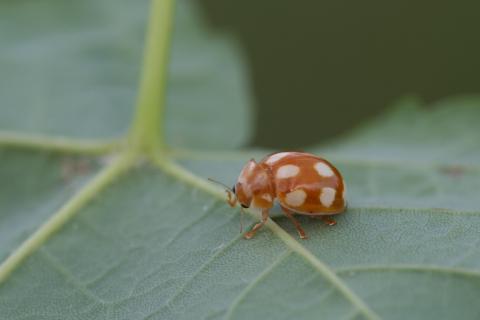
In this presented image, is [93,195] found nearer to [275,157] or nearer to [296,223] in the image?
[275,157]

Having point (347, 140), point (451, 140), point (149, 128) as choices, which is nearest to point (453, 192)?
point (451, 140)

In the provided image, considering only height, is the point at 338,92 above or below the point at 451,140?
below

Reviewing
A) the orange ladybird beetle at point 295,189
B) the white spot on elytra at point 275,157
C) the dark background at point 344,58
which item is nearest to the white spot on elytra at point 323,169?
the orange ladybird beetle at point 295,189

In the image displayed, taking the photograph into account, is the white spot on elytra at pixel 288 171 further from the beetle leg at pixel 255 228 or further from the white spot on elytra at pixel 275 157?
the beetle leg at pixel 255 228

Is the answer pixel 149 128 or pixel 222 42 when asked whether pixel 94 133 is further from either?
pixel 222 42

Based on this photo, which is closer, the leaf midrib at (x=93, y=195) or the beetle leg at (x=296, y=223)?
the leaf midrib at (x=93, y=195)

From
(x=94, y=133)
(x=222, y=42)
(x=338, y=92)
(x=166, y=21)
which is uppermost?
(x=166, y=21)
